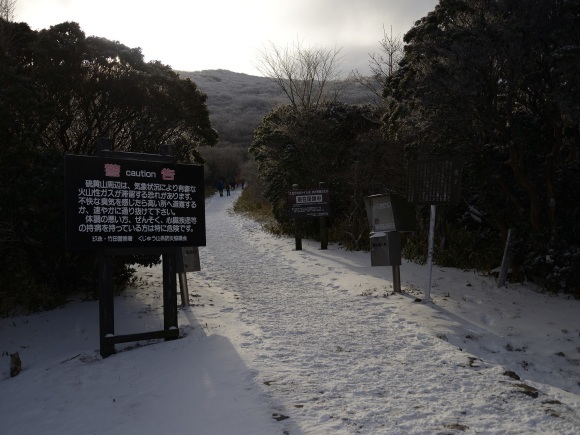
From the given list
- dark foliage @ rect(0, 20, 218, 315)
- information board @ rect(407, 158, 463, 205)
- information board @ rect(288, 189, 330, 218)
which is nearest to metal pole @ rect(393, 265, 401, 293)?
information board @ rect(407, 158, 463, 205)

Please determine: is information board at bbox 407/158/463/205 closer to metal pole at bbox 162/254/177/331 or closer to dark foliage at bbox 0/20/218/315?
metal pole at bbox 162/254/177/331

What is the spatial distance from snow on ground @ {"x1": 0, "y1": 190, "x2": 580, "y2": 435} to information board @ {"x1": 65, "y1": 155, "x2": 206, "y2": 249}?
1.48 meters

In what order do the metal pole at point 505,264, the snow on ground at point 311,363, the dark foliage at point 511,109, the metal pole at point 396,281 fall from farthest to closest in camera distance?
the metal pole at point 505,264, the metal pole at point 396,281, the dark foliage at point 511,109, the snow on ground at point 311,363

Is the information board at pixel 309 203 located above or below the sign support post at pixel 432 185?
below

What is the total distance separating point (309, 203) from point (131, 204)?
8614 millimetres

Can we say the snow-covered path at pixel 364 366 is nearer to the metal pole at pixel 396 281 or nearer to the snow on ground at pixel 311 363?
the snow on ground at pixel 311 363

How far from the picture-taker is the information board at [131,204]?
6.08 metres

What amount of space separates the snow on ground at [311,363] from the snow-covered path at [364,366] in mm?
20

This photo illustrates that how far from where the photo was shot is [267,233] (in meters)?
19.0

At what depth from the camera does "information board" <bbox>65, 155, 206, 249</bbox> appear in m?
6.08

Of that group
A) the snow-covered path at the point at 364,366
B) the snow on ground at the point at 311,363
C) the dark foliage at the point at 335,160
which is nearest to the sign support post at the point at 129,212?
the snow on ground at the point at 311,363

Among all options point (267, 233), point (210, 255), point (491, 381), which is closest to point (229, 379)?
point (491, 381)

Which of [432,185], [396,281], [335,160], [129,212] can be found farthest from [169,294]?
[335,160]

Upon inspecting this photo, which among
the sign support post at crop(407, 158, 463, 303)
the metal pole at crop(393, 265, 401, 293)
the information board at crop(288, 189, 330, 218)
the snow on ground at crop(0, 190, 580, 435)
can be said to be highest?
the sign support post at crop(407, 158, 463, 303)
